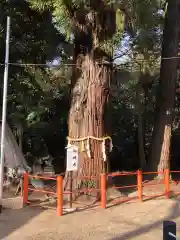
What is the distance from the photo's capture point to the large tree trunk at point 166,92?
58.2 ft

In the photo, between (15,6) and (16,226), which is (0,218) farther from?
(15,6)

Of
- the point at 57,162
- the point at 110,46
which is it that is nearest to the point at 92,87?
the point at 110,46

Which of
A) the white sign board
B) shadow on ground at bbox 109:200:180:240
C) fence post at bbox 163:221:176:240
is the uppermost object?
the white sign board

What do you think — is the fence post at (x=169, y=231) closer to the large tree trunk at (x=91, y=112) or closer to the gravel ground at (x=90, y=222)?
the gravel ground at (x=90, y=222)

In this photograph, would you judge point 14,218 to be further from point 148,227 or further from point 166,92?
point 166,92

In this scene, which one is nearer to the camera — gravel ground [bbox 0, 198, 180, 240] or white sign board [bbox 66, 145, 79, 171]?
gravel ground [bbox 0, 198, 180, 240]

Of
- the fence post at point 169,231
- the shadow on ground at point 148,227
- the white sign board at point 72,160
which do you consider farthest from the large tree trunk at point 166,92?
the fence post at point 169,231

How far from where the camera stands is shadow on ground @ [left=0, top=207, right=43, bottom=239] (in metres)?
8.07

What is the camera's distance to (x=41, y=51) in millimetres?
16172

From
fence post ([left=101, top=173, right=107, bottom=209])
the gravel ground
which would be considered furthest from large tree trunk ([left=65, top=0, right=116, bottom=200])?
the gravel ground

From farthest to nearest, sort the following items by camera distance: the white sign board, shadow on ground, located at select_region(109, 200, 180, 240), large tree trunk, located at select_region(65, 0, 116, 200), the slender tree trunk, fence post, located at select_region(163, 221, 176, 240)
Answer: the slender tree trunk → large tree trunk, located at select_region(65, 0, 116, 200) → the white sign board → shadow on ground, located at select_region(109, 200, 180, 240) → fence post, located at select_region(163, 221, 176, 240)

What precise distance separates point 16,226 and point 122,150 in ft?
53.8

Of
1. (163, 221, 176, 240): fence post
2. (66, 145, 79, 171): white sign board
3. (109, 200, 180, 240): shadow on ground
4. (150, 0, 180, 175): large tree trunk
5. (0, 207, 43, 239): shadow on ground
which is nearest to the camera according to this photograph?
(163, 221, 176, 240): fence post

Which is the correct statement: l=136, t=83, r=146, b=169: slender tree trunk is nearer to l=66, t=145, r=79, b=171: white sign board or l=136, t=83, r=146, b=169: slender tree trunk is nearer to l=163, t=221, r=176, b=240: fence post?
l=66, t=145, r=79, b=171: white sign board
